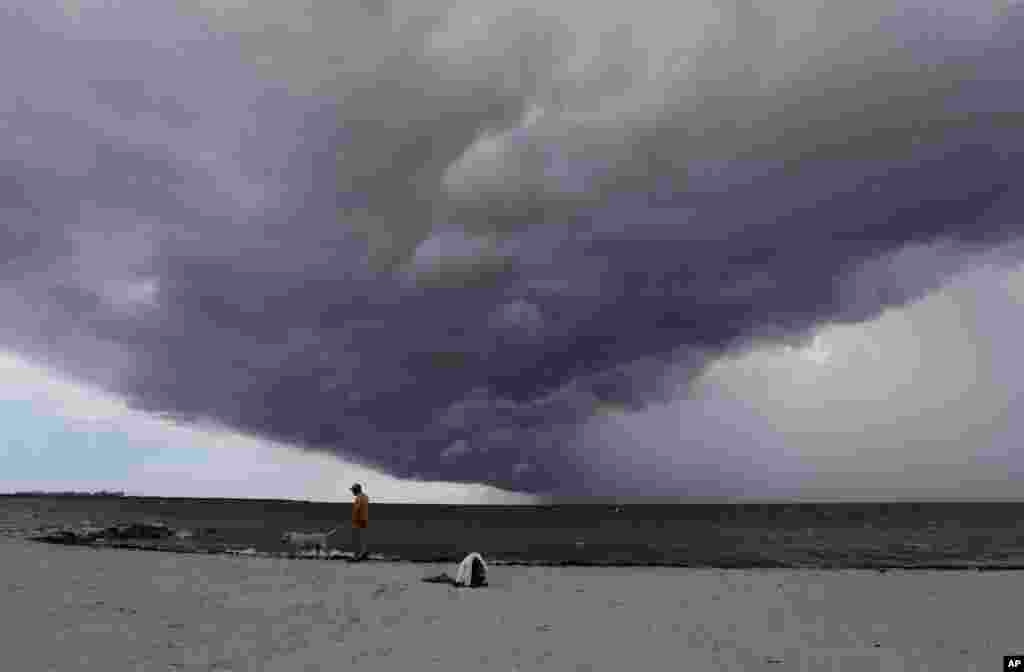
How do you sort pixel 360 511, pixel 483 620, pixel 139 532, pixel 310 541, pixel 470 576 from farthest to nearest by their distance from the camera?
pixel 139 532 < pixel 310 541 < pixel 360 511 < pixel 470 576 < pixel 483 620

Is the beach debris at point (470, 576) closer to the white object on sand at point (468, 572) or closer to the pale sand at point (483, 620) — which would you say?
the white object on sand at point (468, 572)

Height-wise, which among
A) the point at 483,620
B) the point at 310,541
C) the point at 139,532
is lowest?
the point at 139,532

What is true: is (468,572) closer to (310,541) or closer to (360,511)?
(360,511)

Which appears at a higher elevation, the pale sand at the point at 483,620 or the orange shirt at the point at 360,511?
the orange shirt at the point at 360,511

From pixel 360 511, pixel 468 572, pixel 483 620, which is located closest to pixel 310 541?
pixel 360 511

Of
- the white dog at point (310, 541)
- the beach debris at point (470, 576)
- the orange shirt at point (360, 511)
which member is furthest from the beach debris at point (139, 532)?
the beach debris at point (470, 576)

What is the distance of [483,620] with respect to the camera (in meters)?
17.8

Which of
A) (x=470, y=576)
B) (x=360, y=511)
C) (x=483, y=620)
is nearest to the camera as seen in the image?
(x=483, y=620)

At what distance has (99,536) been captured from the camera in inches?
1986

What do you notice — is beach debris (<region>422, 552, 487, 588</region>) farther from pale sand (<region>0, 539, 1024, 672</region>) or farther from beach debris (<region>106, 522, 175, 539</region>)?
beach debris (<region>106, 522, 175, 539</region>)

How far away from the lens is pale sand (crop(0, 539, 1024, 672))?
1334 centimetres

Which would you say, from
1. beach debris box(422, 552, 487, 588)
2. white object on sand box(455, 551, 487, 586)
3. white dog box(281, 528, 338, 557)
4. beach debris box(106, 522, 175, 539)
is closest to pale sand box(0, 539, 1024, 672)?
beach debris box(422, 552, 487, 588)

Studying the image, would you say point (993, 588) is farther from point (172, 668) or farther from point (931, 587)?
point (172, 668)

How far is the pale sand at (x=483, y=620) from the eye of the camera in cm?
1334
